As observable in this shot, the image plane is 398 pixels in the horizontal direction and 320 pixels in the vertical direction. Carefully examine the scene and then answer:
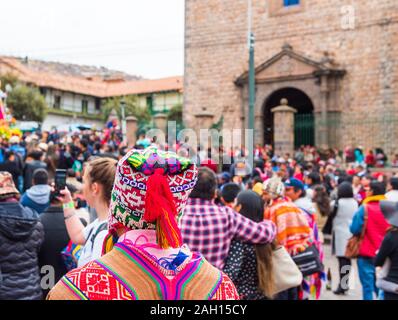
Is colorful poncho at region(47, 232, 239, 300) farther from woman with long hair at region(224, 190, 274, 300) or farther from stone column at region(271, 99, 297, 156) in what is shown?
stone column at region(271, 99, 297, 156)

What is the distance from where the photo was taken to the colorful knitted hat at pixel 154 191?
1.82 m

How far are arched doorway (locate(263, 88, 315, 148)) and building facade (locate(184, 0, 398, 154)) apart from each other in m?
0.04

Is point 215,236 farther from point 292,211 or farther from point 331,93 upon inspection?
point 331,93

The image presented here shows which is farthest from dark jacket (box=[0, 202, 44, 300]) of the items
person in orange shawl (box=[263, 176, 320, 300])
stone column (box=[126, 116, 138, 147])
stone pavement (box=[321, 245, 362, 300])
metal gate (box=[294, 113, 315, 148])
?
metal gate (box=[294, 113, 315, 148])

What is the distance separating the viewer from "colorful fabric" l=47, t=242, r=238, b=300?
176 cm

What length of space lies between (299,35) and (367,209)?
16.1 metres

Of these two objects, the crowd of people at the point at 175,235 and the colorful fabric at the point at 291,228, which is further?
the colorful fabric at the point at 291,228

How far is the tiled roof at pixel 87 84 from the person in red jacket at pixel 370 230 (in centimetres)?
3960

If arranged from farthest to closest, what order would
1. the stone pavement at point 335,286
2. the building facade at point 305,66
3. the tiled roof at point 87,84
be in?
the tiled roof at point 87,84 → the building facade at point 305,66 → the stone pavement at point 335,286

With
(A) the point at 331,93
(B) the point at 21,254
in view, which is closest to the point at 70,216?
(B) the point at 21,254

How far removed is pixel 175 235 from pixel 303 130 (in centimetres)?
1906

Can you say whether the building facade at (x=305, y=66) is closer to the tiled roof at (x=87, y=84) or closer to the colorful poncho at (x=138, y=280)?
the colorful poncho at (x=138, y=280)

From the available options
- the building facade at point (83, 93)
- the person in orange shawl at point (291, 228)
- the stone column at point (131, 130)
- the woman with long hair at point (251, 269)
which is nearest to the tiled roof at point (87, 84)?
the building facade at point (83, 93)

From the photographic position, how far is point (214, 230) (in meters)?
3.78
